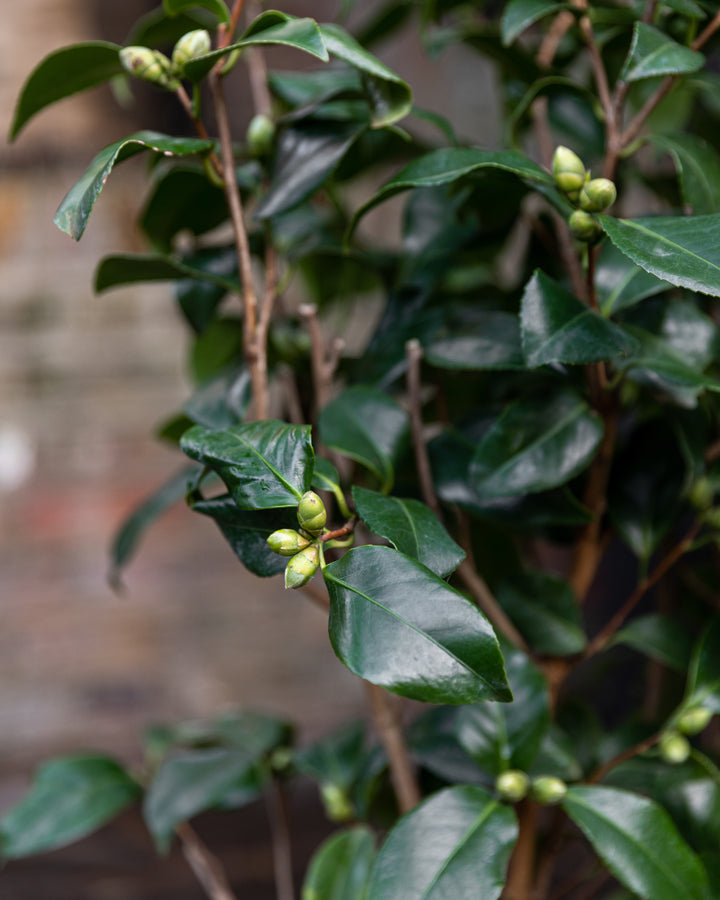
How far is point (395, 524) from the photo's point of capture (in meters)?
0.40

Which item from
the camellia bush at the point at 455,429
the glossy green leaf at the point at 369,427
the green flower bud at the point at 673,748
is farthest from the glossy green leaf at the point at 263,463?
the green flower bud at the point at 673,748

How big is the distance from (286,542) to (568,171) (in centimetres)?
27

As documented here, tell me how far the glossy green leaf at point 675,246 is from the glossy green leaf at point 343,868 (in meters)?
0.52

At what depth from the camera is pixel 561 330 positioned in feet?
1.49

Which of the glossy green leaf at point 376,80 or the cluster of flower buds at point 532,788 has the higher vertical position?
the glossy green leaf at point 376,80

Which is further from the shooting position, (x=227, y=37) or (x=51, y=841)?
(x=51, y=841)

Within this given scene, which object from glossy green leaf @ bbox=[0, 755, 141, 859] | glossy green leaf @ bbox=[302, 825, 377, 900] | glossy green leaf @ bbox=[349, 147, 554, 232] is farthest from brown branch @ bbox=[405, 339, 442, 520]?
glossy green leaf @ bbox=[0, 755, 141, 859]

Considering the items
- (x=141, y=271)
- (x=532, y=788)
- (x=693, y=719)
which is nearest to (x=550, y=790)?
(x=532, y=788)

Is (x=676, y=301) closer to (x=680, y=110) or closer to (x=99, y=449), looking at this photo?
(x=680, y=110)

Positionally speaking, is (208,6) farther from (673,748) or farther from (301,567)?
(673,748)

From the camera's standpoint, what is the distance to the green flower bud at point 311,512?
385mm

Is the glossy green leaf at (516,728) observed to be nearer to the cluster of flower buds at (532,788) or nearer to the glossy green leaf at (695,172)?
the cluster of flower buds at (532,788)

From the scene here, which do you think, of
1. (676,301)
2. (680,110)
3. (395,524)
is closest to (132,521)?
(395,524)

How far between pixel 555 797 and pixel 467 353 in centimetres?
31
